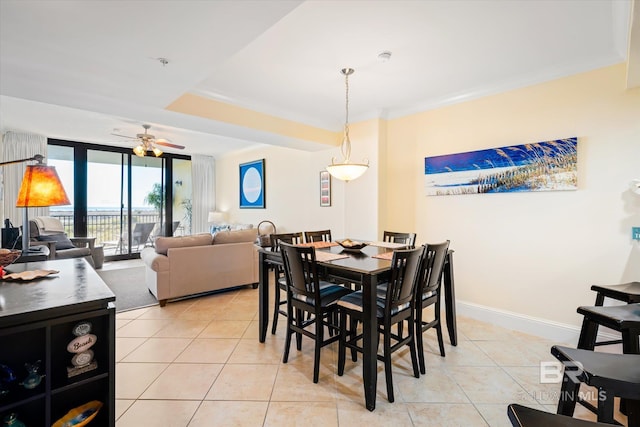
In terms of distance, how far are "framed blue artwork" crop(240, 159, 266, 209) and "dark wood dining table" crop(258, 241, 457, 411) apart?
12.8 ft

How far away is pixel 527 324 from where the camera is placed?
3.00m

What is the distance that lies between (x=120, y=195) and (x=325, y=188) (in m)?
5.10

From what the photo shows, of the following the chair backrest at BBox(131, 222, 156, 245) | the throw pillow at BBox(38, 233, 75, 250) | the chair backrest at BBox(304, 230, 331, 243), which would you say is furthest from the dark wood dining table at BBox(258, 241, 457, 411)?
the chair backrest at BBox(131, 222, 156, 245)

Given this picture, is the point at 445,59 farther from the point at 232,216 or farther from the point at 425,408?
the point at 232,216

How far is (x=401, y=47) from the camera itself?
2.44 m

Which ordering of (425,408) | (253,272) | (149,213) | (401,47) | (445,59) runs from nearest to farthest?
(425,408)
(401,47)
(445,59)
(253,272)
(149,213)

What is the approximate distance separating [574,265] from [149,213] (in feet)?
26.1

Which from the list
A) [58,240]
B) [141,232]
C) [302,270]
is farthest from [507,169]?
[141,232]

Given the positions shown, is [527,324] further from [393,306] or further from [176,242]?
[176,242]

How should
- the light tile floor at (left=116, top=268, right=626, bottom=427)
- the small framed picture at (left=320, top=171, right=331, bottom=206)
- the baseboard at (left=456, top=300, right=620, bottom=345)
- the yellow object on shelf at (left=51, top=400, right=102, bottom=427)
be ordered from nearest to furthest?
the yellow object on shelf at (left=51, top=400, right=102, bottom=427) < the light tile floor at (left=116, top=268, right=626, bottom=427) < the baseboard at (left=456, top=300, right=620, bottom=345) < the small framed picture at (left=320, top=171, right=331, bottom=206)

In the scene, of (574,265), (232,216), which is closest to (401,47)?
(574,265)

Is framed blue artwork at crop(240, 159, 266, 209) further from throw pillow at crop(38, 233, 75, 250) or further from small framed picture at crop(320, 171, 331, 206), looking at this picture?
throw pillow at crop(38, 233, 75, 250)

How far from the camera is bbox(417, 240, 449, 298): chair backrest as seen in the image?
225 cm

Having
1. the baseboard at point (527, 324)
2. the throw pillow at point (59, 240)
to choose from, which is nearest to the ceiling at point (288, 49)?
the baseboard at point (527, 324)
